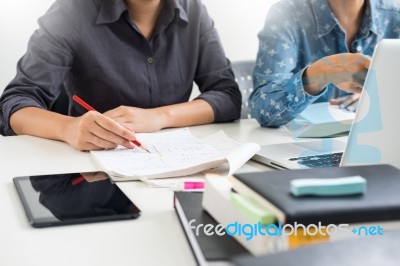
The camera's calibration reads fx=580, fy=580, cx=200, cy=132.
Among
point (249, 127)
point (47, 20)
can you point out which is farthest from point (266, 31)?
point (47, 20)

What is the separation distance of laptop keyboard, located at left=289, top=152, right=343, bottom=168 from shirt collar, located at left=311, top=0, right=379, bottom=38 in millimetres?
622

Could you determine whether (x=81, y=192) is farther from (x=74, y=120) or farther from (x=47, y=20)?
(x=47, y=20)

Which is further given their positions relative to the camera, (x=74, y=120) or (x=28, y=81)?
(x=28, y=81)

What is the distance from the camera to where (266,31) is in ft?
5.31

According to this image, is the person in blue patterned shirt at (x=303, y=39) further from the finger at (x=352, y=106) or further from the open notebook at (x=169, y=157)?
the open notebook at (x=169, y=157)

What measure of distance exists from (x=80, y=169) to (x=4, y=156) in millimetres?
205

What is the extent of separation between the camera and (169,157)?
3.67ft

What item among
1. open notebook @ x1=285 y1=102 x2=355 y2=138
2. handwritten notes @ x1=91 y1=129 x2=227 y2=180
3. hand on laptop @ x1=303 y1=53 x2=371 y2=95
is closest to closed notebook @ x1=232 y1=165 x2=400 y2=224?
handwritten notes @ x1=91 y1=129 x2=227 y2=180

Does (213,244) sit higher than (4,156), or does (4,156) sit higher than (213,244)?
(213,244)

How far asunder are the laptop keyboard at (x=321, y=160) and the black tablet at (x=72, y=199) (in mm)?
363

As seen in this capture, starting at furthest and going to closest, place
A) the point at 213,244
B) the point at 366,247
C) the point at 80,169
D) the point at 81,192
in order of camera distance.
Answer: the point at 80,169 < the point at 81,192 < the point at 213,244 < the point at 366,247

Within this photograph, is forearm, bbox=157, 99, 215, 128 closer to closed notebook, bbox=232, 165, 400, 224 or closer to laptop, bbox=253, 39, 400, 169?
laptop, bbox=253, 39, 400, 169

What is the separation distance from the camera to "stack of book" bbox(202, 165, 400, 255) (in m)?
0.57
